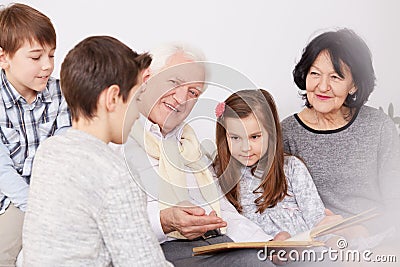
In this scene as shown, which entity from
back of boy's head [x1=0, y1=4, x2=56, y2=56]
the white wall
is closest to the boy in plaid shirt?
back of boy's head [x1=0, y1=4, x2=56, y2=56]

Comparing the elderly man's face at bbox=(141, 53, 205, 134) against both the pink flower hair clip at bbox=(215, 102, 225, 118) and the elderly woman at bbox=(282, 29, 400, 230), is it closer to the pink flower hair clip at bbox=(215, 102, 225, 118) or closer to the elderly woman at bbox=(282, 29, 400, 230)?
the pink flower hair clip at bbox=(215, 102, 225, 118)

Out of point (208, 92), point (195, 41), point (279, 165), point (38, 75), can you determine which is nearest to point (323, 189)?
point (279, 165)

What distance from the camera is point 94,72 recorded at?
1.58 m

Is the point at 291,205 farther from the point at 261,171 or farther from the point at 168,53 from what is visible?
the point at 168,53

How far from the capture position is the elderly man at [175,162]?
2086 millimetres

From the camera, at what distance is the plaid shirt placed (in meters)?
2.15

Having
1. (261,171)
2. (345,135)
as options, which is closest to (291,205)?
(261,171)

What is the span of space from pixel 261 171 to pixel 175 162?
1.01 ft

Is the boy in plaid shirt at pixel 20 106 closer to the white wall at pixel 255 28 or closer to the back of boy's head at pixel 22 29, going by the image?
the back of boy's head at pixel 22 29

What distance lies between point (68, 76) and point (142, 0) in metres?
1.39

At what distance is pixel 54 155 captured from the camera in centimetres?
155

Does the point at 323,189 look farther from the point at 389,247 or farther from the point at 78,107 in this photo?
the point at 78,107

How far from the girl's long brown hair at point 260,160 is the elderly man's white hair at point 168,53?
0.63 feet

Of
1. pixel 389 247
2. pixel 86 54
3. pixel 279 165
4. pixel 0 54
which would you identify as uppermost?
pixel 86 54
